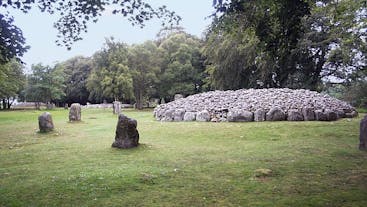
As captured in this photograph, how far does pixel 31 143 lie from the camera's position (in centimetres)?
1519

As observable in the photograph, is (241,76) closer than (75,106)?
No

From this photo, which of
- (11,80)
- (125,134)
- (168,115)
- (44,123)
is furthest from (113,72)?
(125,134)

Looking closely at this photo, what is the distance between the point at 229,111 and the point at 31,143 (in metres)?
11.7

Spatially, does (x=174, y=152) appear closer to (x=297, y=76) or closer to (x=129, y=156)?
(x=129, y=156)

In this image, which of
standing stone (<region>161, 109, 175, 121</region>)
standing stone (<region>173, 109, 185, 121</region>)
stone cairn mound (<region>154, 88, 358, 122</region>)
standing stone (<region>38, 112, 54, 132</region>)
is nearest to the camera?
standing stone (<region>38, 112, 54, 132</region>)

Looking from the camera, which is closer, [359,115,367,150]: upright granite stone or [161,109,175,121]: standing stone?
[359,115,367,150]: upright granite stone

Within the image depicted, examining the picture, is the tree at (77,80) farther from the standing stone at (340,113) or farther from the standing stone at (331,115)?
the standing stone at (331,115)

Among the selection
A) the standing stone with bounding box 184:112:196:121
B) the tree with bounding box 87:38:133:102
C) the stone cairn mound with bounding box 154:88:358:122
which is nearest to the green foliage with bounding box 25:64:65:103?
the tree with bounding box 87:38:133:102

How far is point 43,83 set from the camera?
58438mm

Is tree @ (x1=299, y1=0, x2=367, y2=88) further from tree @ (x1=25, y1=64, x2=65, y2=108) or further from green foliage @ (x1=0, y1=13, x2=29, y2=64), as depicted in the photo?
tree @ (x1=25, y1=64, x2=65, y2=108)

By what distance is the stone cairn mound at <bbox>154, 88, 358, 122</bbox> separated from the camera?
2014cm

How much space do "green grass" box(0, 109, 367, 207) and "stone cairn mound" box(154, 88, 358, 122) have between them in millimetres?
4952

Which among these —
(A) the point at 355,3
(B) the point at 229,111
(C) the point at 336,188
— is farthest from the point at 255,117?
(C) the point at 336,188

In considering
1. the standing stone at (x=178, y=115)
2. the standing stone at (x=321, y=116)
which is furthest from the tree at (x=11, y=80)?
the standing stone at (x=321, y=116)
